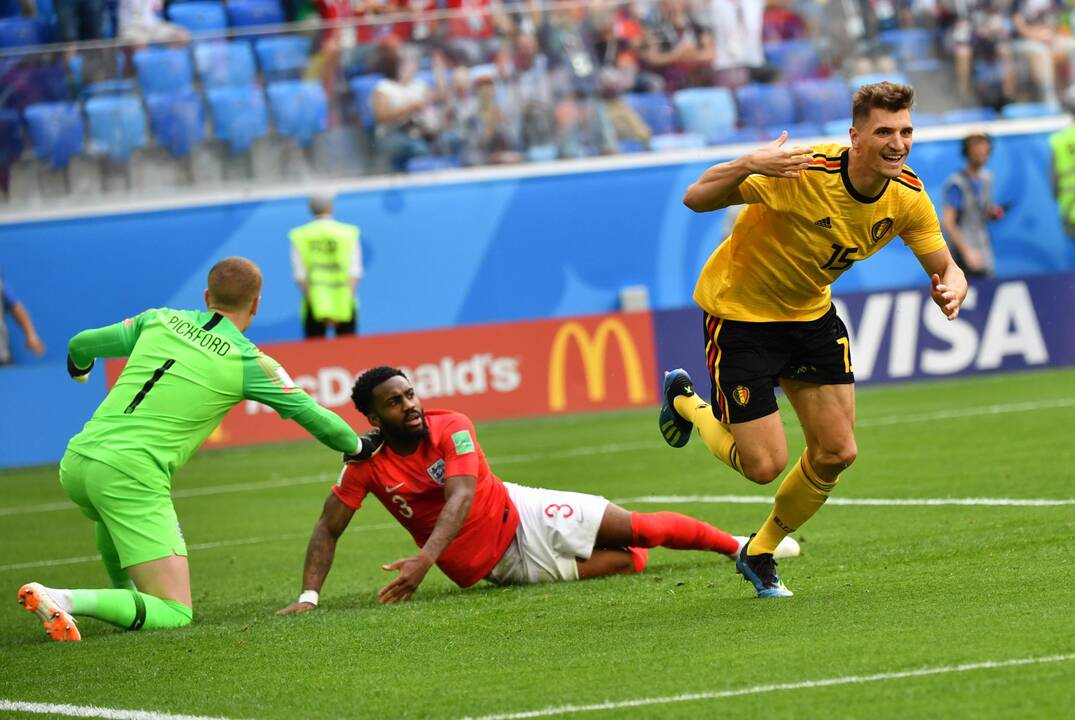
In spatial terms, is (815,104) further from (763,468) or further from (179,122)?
(763,468)

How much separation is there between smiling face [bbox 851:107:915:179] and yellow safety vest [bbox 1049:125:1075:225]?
15.5 metres

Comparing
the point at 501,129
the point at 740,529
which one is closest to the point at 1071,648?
A: the point at 740,529

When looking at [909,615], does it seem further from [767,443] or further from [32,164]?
[32,164]

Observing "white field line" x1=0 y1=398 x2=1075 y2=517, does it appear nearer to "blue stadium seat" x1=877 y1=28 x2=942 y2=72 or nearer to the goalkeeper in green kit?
the goalkeeper in green kit

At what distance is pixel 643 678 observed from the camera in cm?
560

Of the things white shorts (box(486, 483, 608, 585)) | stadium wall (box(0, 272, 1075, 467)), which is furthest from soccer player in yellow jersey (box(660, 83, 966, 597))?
stadium wall (box(0, 272, 1075, 467))

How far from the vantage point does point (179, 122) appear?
20594 mm

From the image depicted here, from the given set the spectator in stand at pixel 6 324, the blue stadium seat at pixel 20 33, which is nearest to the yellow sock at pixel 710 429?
the spectator in stand at pixel 6 324

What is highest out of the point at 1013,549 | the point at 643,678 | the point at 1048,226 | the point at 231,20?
the point at 231,20

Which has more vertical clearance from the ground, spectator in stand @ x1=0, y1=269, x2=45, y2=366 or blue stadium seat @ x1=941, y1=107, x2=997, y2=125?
blue stadium seat @ x1=941, y1=107, x2=997, y2=125

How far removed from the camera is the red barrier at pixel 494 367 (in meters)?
17.1

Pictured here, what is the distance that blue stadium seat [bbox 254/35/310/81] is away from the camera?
2083cm

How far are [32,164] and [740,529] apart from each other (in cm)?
1307

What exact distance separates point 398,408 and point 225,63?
13.8 m
